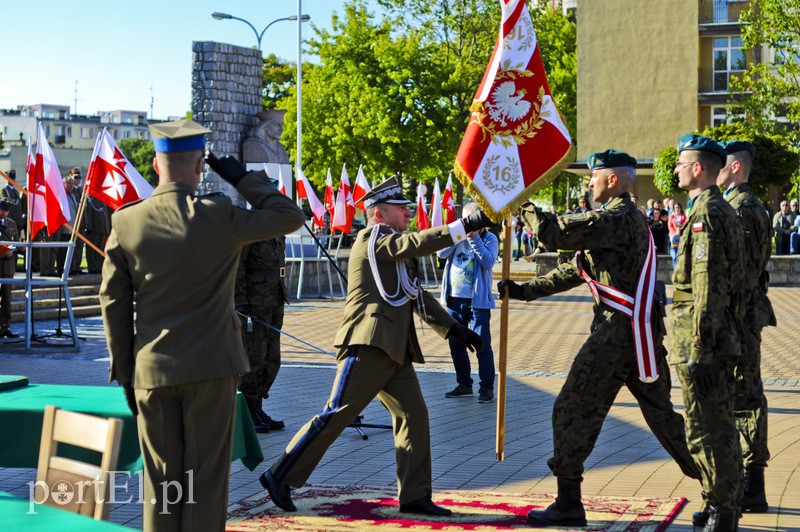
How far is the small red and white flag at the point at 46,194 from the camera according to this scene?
15039mm

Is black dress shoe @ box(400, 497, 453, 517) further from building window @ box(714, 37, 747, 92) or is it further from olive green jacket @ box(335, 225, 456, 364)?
building window @ box(714, 37, 747, 92)

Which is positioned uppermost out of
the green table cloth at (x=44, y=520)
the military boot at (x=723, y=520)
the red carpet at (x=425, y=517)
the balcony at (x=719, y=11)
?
the balcony at (x=719, y=11)

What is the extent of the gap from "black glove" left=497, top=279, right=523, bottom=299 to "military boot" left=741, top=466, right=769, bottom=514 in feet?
5.69

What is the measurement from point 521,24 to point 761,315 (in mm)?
2399

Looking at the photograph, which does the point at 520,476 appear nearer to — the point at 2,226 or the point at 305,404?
the point at 305,404

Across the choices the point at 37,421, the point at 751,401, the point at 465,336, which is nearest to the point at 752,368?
the point at 751,401

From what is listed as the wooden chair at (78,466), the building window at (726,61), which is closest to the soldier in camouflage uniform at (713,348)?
the wooden chair at (78,466)

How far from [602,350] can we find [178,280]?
268 cm

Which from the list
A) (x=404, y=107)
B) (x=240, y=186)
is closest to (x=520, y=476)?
(x=240, y=186)

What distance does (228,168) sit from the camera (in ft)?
16.6

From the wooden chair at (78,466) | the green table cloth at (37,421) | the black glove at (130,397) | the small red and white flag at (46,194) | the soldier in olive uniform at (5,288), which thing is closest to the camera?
the wooden chair at (78,466)

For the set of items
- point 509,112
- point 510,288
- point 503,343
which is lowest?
point 503,343

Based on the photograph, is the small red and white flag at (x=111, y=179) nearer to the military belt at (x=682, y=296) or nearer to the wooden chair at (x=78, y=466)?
the military belt at (x=682, y=296)

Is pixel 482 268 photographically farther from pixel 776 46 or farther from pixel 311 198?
pixel 776 46
